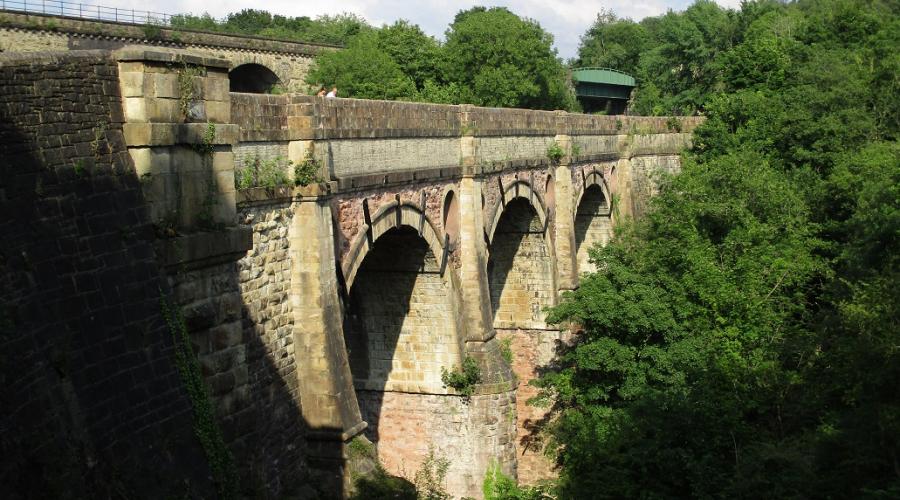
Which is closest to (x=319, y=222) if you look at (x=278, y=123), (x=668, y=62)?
(x=278, y=123)

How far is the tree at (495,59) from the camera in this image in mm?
46781

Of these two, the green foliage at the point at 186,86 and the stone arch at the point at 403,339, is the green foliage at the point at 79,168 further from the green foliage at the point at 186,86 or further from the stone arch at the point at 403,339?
the stone arch at the point at 403,339

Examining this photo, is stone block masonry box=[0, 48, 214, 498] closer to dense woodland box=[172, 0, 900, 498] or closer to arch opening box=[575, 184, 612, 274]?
dense woodland box=[172, 0, 900, 498]

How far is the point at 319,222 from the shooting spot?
12492mm

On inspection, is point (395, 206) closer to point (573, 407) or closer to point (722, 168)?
point (573, 407)

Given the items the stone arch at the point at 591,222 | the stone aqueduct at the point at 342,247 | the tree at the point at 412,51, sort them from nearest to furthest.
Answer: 1. the stone aqueduct at the point at 342,247
2. the stone arch at the point at 591,222
3. the tree at the point at 412,51

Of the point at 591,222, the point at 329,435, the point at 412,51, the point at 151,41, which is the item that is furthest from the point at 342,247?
the point at 412,51

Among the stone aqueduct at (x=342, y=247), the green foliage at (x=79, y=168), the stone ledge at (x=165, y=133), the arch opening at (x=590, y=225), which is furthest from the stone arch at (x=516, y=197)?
the green foliage at (x=79, y=168)

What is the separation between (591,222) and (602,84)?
35.5 meters

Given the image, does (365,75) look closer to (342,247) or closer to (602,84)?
(602,84)

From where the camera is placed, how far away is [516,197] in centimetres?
2212

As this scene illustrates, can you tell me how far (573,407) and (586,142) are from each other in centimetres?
941

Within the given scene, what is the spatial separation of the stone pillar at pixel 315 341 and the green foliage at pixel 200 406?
12.8ft

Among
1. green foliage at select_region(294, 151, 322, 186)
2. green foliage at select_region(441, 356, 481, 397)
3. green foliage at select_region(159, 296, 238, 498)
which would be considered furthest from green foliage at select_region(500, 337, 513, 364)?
green foliage at select_region(159, 296, 238, 498)
